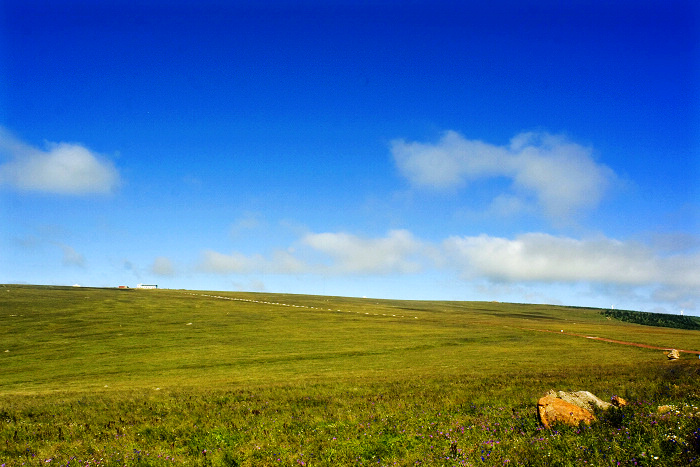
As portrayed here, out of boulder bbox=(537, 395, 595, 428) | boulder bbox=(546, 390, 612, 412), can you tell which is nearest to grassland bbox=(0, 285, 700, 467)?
boulder bbox=(537, 395, 595, 428)

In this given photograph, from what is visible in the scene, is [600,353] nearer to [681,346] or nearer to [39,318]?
[681,346]

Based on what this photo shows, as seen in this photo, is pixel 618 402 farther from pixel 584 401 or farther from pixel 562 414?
pixel 562 414

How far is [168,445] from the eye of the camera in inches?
611

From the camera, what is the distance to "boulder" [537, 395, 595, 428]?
48.0 ft

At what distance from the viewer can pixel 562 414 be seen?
14.9 meters

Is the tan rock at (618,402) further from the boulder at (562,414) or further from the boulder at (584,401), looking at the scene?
the boulder at (562,414)

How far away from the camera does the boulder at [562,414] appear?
48.0 feet

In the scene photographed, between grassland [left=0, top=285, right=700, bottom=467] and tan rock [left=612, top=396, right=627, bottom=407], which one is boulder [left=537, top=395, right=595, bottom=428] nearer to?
grassland [left=0, top=285, right=700, bottom=467]

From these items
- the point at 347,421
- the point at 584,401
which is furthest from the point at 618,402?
the point at 347,421

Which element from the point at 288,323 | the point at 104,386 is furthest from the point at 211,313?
the point at 104,386

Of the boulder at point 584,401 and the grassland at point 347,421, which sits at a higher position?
the boulder at point 584,401

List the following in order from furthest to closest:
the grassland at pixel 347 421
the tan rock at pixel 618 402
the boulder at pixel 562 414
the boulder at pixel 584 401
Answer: the tan rock at pixel 618 402 → the boulder at pixel 584 401 → the boulder at pixel 562 414 → the grassland at pixel 347 421

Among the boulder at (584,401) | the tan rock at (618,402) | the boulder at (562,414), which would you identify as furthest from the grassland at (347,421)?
the boulder at (584,401)

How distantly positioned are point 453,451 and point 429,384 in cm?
1375
